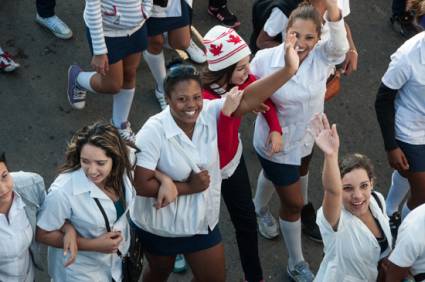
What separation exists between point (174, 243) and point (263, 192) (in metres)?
1.05

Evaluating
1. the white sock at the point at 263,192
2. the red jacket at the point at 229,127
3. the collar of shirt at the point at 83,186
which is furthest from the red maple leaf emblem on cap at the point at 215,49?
the white sock at the point at 263,192

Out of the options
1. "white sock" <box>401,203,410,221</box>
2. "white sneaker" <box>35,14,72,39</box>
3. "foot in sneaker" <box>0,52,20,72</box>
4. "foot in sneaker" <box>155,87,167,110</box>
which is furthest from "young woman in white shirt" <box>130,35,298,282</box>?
"white sneaker" <box>35,14,72,39</box>

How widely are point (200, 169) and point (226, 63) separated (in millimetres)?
582

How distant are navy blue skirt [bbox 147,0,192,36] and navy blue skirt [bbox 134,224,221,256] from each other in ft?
5.95

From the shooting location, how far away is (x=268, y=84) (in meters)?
3.41

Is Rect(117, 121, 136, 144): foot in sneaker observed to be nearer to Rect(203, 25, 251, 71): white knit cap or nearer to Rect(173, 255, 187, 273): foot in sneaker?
Rect(173, 255, 187, 273): foot in sneaker

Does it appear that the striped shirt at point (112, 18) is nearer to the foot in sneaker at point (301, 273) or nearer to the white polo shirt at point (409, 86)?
the white polo shirt at point (409, 86)

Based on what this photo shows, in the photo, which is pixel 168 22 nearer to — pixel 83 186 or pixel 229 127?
pixel 229 127

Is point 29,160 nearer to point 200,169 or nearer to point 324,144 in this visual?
point 200,169

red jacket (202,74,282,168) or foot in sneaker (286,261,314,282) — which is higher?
red jacket (202,74,282,168)

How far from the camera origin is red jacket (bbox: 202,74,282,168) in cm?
348

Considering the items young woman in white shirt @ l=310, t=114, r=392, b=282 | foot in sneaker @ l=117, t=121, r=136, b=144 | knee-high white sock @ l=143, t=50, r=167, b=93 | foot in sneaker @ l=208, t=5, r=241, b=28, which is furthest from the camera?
foot in sneaker @ l=208, t=5, r=241, b=28

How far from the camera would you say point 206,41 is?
367cm

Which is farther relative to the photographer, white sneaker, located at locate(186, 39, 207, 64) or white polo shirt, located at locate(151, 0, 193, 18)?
white sneaker, located at locate(186, 39, 207, 64)
